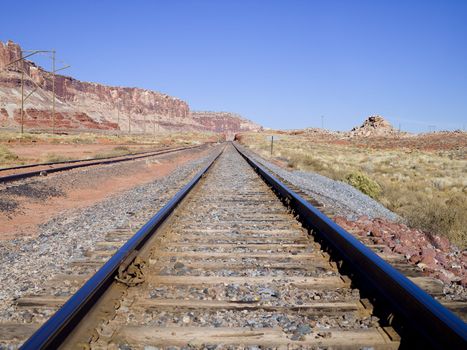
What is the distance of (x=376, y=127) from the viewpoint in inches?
5157

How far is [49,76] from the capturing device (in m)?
174

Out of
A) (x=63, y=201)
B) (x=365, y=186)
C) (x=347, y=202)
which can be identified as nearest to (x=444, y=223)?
(x=347, y=202)

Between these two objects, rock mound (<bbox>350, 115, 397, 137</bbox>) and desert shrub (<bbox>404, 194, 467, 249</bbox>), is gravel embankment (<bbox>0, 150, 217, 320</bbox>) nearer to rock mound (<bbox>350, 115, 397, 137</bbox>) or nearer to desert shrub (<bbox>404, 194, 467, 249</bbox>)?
desert shrub (<bbox>404, 194, 467, 249</bbox>)

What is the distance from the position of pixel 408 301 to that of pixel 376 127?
5336 inches

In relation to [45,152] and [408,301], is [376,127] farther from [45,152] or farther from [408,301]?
[408,301]

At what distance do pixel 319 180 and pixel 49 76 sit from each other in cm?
17957

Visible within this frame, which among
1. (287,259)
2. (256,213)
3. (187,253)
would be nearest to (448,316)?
(287,259)

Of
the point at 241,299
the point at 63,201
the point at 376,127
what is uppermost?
the point at 376,127

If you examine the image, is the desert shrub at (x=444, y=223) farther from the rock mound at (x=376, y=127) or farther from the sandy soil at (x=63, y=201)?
the rock mound at (x=376, y=127)

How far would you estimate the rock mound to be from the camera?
12812 centimetres

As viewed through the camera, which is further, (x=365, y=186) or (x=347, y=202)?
(x=365, y=186)

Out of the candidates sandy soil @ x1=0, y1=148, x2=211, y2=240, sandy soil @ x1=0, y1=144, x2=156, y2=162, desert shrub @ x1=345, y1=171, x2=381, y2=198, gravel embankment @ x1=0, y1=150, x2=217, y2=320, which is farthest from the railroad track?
sandy soil @ x1=0, y1=144, x2=156, y2=162

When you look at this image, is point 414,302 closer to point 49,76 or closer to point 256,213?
point 256,213

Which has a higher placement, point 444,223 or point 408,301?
point 408,301
